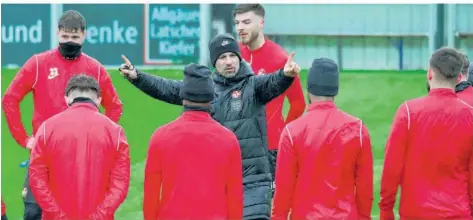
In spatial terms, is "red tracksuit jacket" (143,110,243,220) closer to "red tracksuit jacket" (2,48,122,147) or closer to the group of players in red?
the group of players in red

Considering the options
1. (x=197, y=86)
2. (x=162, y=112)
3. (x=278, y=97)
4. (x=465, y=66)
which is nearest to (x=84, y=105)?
(x=197, y=86)

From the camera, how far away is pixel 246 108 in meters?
8.21

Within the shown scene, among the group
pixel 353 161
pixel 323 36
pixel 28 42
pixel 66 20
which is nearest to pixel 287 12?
pixel 323 36

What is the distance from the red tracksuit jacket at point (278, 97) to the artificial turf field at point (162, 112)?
324cm

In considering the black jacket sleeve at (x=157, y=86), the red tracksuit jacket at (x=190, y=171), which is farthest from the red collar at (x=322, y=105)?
the black jacket sleeve at (x=157, y=86)

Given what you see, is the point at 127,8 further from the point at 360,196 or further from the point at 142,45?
the point at 360,196

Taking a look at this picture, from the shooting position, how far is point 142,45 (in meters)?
17.0

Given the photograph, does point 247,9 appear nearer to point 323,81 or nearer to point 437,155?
point 323,81

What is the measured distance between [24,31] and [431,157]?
1066 cm

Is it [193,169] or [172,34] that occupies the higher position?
[172,34]

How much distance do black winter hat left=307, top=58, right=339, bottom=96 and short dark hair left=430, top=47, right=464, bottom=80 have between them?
65cm

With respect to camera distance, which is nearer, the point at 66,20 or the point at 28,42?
the point at 66,20

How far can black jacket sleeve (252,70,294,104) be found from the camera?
803cm

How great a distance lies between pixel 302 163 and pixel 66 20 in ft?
8.31
